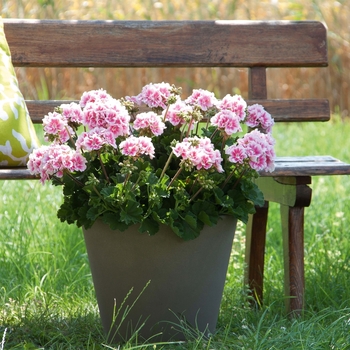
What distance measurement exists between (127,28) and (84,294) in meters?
0.95

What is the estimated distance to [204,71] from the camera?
6.06 m

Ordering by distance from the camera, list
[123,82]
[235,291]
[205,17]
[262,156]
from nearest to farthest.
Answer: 1. [262,156]
2. [235,291]
3. [205,17]
4. [123,82]

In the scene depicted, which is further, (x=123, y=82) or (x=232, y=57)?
(x=123, y=82)

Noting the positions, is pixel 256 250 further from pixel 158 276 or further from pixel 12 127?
pixel 12 127

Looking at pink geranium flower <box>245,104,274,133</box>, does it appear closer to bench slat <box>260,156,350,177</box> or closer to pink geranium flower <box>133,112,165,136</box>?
bench slat <box>260,156,350,177</box>

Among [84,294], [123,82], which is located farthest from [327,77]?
[84,294]

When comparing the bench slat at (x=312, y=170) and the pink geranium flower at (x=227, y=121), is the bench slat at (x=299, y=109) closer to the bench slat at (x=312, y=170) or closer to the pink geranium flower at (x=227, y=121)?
the bench slat at (x=312, y=170)

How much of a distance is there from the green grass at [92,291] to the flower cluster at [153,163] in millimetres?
319

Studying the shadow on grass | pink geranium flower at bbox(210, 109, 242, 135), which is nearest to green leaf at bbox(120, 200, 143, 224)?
pink geranium flower at bbox(210, 109, 242, 135)

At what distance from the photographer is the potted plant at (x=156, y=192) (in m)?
1.56

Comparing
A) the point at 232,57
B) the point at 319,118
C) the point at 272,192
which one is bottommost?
the point at 272,192

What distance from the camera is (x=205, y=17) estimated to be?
5648 mm

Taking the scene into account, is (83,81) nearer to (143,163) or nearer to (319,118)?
(319,118)

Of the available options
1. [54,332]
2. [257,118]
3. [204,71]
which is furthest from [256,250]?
[204,71]
